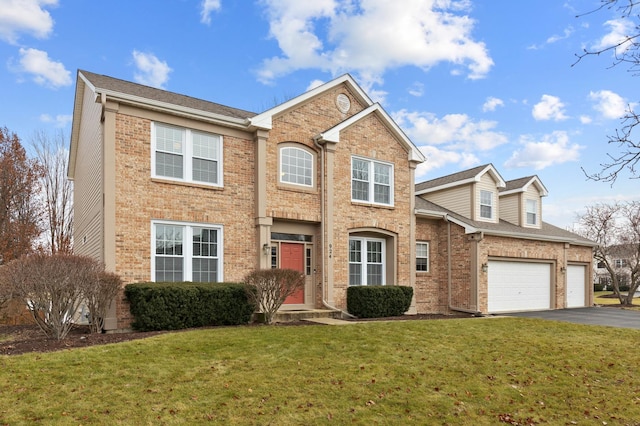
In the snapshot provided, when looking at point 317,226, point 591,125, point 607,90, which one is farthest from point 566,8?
point 317,226

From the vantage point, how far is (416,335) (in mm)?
10273

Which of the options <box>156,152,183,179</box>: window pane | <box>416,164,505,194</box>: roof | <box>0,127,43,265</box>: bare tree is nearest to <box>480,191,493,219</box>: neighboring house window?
<box>416,164,505,194</box>: roof

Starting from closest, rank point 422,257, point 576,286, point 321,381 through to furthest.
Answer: point 321,381 → point 422,257 → point 576,286

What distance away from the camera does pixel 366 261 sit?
53.7 ft

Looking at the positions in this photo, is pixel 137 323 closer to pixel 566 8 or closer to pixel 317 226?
pixel 317 226

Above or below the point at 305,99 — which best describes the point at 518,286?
below

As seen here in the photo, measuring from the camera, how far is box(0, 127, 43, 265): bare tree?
24641 mm

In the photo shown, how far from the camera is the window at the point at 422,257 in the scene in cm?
1803

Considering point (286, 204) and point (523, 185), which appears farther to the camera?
point (523, 185)

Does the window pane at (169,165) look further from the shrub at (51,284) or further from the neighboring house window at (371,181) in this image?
the neighboring house window at (371,181)

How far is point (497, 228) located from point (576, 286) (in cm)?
684

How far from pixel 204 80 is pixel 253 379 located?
15496 millimetres

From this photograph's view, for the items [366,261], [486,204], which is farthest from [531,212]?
[366,261]

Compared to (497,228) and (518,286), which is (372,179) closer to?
(497,228)
